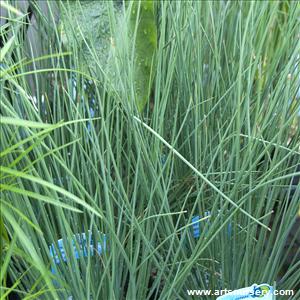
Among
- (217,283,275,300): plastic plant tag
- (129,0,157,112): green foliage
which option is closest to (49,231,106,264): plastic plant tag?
(217,283,275,300): plastic plant tag

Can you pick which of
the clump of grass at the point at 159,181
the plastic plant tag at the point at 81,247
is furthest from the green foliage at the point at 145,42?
the plastic plant tag at the point at 81,247

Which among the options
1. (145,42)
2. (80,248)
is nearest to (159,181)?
(80,248)

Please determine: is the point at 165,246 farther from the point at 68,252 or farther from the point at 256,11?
the point at 256,11

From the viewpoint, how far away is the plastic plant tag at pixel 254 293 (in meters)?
0.75

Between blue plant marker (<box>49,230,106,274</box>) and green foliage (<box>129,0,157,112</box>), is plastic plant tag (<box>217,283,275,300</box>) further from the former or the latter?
green foliage (<box>129,0,157,112</box>)

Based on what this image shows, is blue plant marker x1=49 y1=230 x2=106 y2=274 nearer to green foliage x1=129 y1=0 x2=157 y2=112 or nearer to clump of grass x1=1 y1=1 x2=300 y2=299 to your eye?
clump of grass x1=1 y1=1 x2=300 y2=299

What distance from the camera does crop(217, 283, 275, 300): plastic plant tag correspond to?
29.5 inches

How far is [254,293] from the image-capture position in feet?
2.49

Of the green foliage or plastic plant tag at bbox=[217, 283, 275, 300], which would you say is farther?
the green foliage

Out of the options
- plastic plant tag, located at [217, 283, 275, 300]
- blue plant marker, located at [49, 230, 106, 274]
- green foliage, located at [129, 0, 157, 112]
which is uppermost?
green foliage, located at [129, 0, 157, 112]

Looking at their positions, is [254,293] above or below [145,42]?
below

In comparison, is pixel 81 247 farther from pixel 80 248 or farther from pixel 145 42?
pixel 145 42

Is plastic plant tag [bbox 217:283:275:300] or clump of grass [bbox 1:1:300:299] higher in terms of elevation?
clump of grass [bbox 1:1:300:299]

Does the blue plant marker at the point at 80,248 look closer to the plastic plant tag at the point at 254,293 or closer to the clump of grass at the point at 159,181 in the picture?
the clump of grass at the point at 159,181
